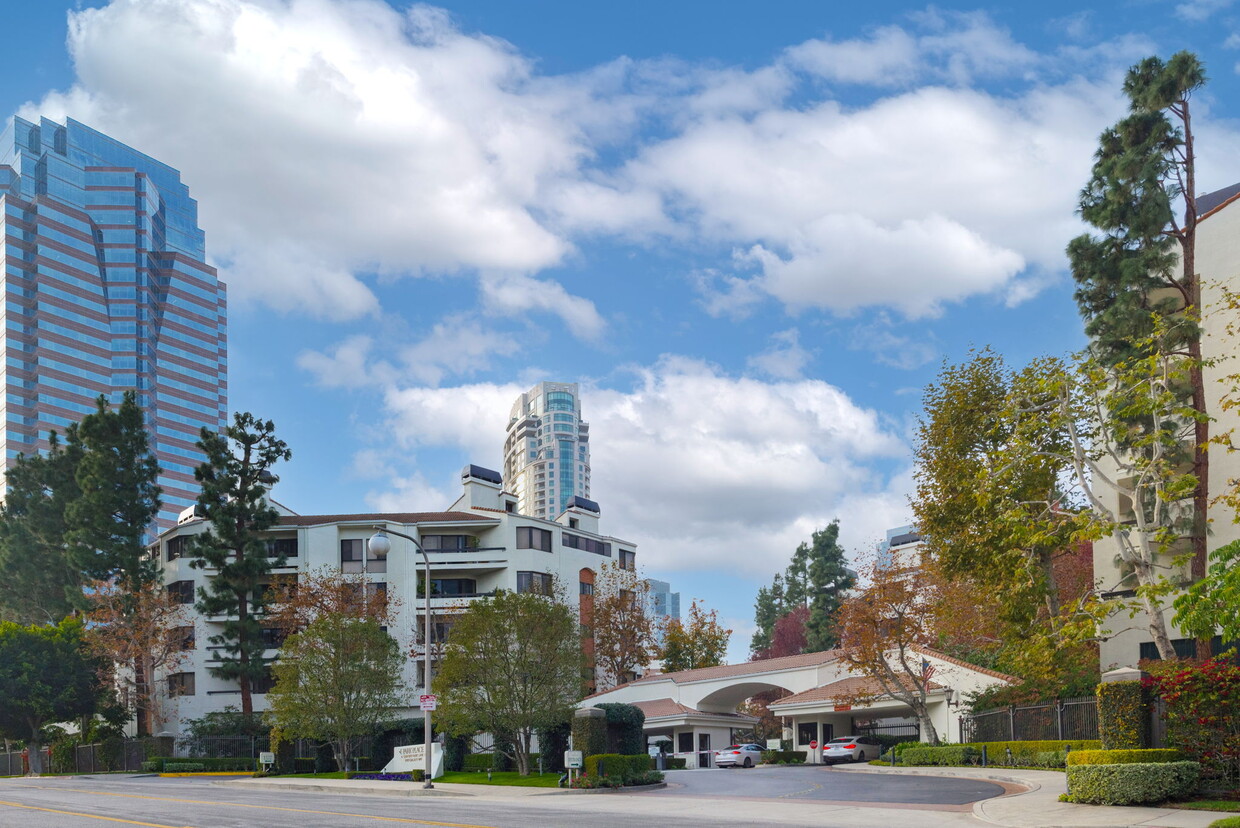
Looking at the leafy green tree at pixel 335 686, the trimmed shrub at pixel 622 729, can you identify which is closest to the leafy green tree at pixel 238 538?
the leafy green tree at pixel 335 686

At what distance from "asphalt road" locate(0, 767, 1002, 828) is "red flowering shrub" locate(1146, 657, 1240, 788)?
15.0ft

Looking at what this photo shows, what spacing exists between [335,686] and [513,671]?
1125 centimetres

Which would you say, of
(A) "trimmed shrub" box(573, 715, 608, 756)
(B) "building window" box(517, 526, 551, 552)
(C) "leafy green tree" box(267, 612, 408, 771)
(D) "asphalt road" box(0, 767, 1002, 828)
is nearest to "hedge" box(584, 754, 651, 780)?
(A) "trimmed shrub" box(573, 715, 608, 756)

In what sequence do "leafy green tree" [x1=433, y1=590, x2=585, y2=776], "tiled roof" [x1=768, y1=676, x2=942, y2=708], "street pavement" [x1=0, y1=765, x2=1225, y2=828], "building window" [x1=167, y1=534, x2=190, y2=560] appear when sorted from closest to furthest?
"street pavement" [x1=0, y1=765, x2=1225, y2=828], "leafy green tree" [x1=433, y1=590, x2=585, y2=776], "tiled roof" [x1=768, y1=676, x2=942, y2=708], "building window" [x1=167, y1=534, x2=190, y2=560]

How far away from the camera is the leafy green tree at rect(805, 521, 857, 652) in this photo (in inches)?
3391

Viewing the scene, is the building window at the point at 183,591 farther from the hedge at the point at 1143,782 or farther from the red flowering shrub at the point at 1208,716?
the red flowering shrub at the point at 1208,716

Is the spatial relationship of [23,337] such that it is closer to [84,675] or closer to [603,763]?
[84,675]

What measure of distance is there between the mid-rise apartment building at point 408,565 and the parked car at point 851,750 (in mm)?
23974

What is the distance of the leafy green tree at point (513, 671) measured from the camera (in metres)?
40.4

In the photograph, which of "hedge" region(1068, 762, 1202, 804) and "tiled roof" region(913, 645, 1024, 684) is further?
"tiled roof" region(913, 645, 1024, 684)

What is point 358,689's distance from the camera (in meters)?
48.4

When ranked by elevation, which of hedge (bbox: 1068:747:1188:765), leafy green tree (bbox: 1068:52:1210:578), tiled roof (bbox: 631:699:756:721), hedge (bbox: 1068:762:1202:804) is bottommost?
tiled roof (bbox: 631:699:756:721)

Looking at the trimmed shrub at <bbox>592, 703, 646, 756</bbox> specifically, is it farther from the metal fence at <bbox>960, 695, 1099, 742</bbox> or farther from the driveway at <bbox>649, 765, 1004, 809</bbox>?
the metal fence at <bbox>960, 695, 1099, 742</bbox>

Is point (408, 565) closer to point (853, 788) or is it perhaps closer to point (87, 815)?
point (853, 788)
